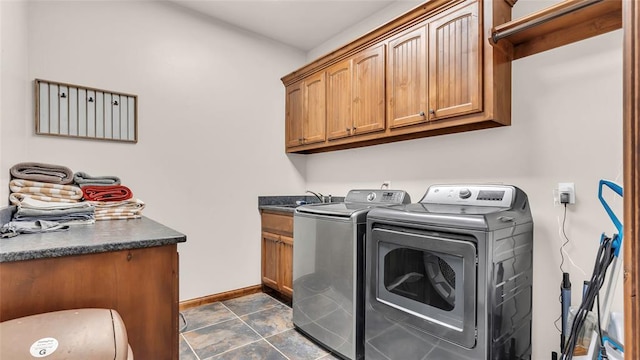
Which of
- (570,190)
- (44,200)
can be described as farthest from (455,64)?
(44,200)

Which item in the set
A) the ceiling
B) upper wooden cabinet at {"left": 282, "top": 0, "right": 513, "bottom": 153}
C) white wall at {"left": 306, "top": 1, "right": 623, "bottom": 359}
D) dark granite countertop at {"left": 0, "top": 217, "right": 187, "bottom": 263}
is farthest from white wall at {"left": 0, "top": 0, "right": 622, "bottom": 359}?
dark granite countertop at {"left": 0, "top": 217, "right": 187, "bottom": 263}

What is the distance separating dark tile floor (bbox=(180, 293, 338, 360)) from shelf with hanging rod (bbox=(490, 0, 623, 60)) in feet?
7.53

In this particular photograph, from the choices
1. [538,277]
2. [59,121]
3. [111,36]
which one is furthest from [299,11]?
[538,277]

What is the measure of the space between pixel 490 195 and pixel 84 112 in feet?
9.68

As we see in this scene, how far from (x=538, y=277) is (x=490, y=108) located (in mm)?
1037

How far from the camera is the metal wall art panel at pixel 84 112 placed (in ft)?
6.99

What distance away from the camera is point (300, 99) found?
10.5 ft

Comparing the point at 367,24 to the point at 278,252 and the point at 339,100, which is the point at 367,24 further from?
the point at 278,252

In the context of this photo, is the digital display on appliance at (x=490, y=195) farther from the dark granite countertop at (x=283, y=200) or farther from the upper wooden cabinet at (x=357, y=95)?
the dark granite countertop at (x=283, y=200)

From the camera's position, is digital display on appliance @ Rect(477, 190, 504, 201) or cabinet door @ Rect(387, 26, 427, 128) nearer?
digital display on appliance @ Rect(477, 190, 504, 201)

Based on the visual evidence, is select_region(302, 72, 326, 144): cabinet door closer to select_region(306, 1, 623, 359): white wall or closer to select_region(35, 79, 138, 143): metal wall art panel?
select_region(306, 1, 623, 359): white wall

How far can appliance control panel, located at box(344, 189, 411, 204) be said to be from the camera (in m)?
2.42

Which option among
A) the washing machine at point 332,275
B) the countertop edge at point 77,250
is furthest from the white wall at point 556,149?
the countertop edge at point 77,250

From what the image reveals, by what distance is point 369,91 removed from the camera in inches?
96.4
